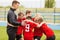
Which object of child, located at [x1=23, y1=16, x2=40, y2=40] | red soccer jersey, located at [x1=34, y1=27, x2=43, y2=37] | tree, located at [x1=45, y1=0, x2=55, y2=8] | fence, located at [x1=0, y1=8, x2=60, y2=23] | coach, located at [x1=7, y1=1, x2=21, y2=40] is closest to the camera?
coach, located at [x1=7, y1=1, x2=21, y2=40]

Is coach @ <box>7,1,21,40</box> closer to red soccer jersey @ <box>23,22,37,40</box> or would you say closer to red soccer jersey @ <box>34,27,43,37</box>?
red soccer jersey @ <box>23,22,37,40</box>

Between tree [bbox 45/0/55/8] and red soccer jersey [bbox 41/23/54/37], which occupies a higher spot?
tree [bbox 45/0/55/8]

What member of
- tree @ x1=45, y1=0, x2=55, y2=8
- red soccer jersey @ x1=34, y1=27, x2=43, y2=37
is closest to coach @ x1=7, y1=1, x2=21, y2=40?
red soccer jersey @ x1=34, y1=27, x2=43, y2=37

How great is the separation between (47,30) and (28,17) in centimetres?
91

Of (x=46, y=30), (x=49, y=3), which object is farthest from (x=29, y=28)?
(x=49, y=3)

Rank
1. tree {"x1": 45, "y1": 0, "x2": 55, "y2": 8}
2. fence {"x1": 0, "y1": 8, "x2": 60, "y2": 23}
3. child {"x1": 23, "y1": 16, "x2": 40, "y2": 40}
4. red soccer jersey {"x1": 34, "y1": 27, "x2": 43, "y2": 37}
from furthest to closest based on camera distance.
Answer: tree {"x1": 45, "y1": 0, "x2": 55, "y2": 8}
fence {"x1": 0, "y1": 8, "x2": 60, "y2": 23}
red soccer jersey {"x1": 34, "y1": 27, "x2": 43, "y2": 37}
child {"x1": 23, "y1": 16, "x2": 40, "y2": 40}

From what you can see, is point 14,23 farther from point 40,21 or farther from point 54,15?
point 54,15

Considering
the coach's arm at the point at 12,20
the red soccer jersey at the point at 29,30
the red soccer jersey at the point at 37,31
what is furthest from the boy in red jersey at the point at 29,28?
the red soccer jersey at the point at 37,31

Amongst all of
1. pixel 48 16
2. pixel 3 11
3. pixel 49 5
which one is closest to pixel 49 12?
pixel 48 16

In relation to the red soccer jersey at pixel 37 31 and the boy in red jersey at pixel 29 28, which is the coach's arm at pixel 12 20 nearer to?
the boy in red jersey at pixel 29 28

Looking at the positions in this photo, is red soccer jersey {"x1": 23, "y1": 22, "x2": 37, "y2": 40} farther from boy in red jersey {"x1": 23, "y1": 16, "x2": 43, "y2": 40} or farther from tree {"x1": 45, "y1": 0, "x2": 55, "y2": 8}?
tree {"x1": 45, "y1": 0, "x2": 55, "y2": 8}

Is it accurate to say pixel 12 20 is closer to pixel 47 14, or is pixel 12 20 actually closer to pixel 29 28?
pixel 29 28

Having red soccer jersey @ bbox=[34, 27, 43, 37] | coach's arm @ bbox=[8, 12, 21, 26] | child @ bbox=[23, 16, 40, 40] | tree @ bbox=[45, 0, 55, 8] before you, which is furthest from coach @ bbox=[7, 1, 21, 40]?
tree @ bbox=[45, 0, 55, 8]

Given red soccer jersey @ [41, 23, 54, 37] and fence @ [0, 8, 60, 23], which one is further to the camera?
fence @ [0, 8, 60, 23]
